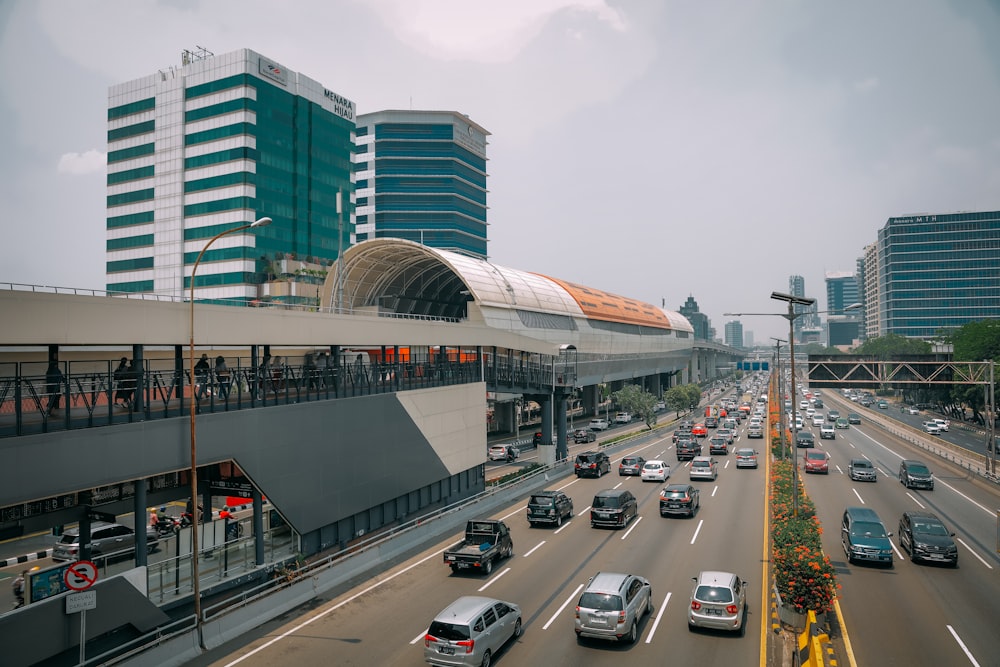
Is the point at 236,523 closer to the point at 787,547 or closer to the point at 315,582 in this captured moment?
the point at 315,582

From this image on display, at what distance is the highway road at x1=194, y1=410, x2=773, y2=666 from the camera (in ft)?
57.0

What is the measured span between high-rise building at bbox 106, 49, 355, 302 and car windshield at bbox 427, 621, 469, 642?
266 feet

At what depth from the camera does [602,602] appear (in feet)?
57.8

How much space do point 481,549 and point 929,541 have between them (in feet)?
57.2

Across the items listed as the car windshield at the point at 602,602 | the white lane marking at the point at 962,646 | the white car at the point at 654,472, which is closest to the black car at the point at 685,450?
the white car at the point at 654,472

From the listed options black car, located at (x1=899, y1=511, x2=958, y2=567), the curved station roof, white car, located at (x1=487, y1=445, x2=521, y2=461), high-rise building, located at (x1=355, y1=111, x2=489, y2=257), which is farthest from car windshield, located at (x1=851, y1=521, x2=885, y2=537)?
high-rise building, located at (x1=355, y1=111, x2=489, y2=257)

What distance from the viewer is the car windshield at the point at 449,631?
15742mm

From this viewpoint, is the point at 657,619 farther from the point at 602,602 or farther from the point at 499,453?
the point at 499,453

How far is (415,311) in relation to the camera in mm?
69438

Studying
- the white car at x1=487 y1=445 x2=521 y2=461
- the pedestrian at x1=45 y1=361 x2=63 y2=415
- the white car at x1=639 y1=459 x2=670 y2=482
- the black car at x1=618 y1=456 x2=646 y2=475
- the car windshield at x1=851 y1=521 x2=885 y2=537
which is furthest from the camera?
the white car at x1=487 y1=445 x2=521 y2=461

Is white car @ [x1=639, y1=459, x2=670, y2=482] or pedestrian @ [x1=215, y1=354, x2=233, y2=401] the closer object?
pedestrian @ [x1=215, y1=354, x2=233, y2=401]

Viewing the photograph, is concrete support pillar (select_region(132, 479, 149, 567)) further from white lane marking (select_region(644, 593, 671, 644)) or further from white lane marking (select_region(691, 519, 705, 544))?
white lane marking (select_region(691, 519, 705, 544))

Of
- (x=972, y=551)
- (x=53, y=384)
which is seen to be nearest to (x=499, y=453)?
(x=972, y=551)

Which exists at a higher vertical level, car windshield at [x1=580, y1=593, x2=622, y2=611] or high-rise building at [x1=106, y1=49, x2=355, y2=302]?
high-rise building at [x1=106, y1=49, x2=355, y2=302]
